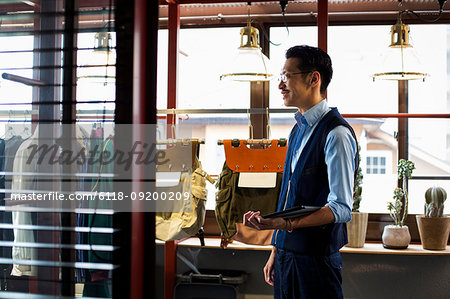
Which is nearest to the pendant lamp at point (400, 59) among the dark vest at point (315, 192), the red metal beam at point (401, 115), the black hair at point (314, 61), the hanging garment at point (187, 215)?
the red metal beam at point (401, 115)

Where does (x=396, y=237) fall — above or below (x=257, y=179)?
below

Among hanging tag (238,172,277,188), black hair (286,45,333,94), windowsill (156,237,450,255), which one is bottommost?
windowsill (156,237,450,255)

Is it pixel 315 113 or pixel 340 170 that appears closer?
pixel 340 170

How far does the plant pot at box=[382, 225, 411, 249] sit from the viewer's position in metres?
3.14

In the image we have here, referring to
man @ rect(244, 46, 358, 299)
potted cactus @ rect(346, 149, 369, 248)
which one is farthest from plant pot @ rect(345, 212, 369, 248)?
man @ rect(244, 46, 358, 299)

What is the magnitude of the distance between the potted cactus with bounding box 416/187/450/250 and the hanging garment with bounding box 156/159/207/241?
52.2 inches

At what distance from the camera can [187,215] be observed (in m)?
2.93

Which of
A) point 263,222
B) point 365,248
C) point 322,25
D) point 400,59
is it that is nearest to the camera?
point 263,222

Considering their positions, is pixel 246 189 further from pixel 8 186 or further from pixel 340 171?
pixel 8 186

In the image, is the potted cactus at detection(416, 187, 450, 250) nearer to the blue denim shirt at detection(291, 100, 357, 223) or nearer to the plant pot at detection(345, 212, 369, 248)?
the plant pot at detection(345, 212, 369, 248)

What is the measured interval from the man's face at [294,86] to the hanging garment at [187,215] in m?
1.00

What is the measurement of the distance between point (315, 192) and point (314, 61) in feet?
1.69

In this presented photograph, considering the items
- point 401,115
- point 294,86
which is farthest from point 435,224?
point 294,86

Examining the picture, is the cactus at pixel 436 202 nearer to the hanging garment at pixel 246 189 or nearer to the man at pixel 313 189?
the hanging garment at pixel 246 189
